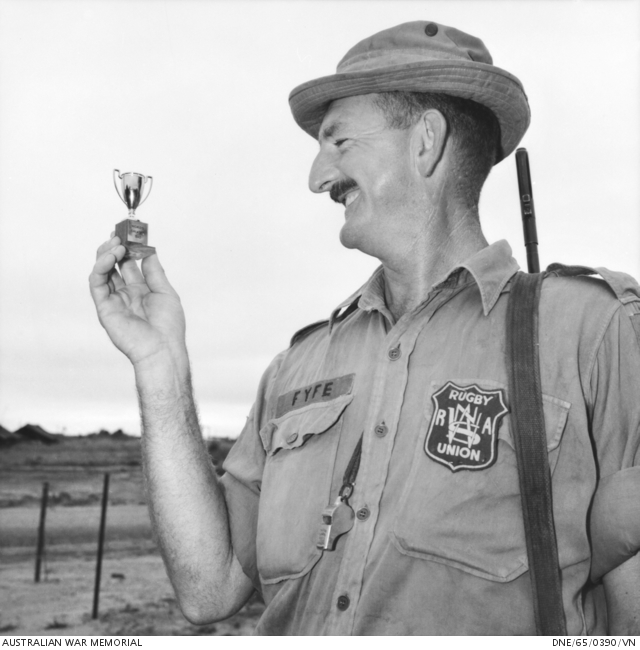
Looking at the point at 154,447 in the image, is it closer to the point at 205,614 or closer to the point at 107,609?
the point at 205,614

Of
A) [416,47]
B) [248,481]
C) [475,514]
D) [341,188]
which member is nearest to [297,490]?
[248,481]

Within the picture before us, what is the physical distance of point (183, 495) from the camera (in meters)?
2.35

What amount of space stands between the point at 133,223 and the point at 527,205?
1434 mm

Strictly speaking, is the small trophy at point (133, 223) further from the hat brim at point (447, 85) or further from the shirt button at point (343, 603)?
the shirt button at point (343, 603)

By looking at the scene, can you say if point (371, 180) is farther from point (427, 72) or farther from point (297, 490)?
point (297, 490)

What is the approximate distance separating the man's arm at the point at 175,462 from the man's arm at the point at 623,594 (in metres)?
1.11

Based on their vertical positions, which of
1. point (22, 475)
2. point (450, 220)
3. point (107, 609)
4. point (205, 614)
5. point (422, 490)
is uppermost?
point (450, 220)

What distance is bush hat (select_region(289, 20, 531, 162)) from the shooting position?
2.32 metres

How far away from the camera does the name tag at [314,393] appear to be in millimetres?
2215

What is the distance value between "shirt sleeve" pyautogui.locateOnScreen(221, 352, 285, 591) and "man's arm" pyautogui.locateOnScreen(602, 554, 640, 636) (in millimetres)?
→ 1045

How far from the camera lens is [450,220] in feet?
7.79

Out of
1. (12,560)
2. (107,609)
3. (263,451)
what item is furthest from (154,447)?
(12,560)

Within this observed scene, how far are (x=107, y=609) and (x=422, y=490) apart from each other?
43.3 ft

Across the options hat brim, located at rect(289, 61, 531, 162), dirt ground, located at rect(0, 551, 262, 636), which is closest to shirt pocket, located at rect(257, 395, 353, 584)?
hat brim, located at rect(289, 61, 531, 162)
